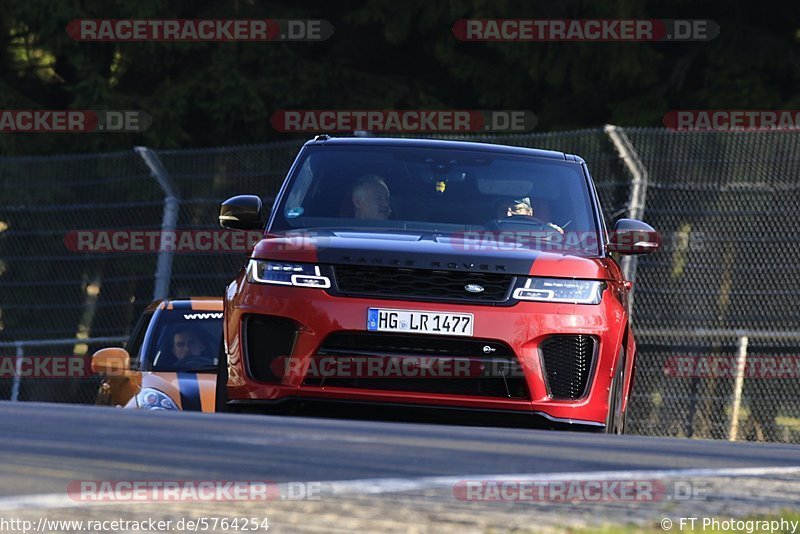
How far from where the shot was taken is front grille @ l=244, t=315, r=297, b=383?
7.43m

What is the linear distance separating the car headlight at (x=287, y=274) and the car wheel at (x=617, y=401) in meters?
1.49

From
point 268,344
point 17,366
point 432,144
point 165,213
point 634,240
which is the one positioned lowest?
point 17,366

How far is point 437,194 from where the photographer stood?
8.61 meters

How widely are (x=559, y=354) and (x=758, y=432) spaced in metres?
6.37

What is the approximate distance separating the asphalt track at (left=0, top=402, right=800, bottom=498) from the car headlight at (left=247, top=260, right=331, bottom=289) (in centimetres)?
130

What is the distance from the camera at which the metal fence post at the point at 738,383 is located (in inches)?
517

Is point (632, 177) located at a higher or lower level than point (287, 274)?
higher

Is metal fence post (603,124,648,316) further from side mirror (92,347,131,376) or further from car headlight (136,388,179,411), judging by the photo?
side mirror (92,347,131,376)

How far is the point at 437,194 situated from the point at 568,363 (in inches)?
60.4

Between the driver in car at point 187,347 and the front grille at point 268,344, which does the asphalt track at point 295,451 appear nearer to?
the front grille at point 268,344

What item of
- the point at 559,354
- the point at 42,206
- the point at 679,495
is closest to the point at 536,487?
the point at 679,495

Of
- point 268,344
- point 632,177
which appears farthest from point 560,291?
point 632,177

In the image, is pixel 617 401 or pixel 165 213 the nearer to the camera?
pixel 617 401

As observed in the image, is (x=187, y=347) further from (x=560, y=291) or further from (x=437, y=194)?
(x=560, y=291)
